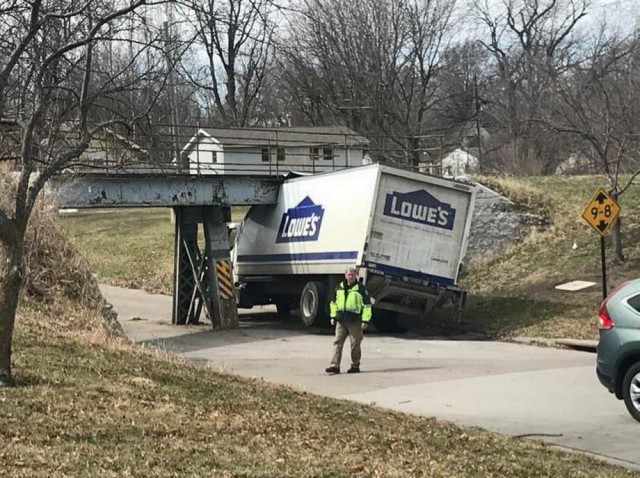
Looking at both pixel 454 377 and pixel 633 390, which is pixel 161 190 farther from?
pixel 633 390

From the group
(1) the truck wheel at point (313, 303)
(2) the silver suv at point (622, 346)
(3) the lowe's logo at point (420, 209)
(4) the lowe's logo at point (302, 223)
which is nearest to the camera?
(2) the silver suv at point (622, 346)

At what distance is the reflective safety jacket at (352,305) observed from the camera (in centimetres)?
1489

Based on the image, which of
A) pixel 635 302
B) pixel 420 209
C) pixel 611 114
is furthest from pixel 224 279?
pixel 635 302

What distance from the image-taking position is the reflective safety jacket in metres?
14.9

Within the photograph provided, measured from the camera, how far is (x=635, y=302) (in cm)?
1025

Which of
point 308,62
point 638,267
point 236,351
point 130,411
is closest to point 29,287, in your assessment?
point 236,351

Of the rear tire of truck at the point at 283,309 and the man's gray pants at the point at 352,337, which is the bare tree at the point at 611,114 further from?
the man's gray pants at the point at 352,337

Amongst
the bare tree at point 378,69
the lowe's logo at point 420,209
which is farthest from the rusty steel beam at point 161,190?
the bare tree at point 378,69

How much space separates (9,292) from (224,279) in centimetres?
1624

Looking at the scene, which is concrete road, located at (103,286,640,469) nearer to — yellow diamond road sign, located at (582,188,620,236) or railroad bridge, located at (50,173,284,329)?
railroad bridge, located at (50,173,284,329)

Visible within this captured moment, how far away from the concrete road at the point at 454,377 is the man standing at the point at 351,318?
1.00ft

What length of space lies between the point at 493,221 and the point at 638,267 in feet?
25.6

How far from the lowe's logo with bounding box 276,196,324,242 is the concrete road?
2.49 meters

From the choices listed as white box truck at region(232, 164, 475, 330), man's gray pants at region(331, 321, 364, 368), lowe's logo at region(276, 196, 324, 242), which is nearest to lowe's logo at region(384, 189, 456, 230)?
white box truck at region(232, 164, 475, 330)
